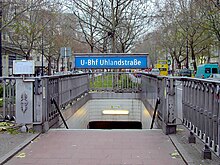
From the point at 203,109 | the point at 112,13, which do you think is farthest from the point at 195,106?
the point at 112,13

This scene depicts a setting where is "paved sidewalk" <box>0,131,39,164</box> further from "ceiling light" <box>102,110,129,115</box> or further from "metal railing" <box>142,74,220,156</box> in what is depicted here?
"ceiling light" <box>102,110,129,115</box>

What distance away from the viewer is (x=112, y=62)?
58.3 feet

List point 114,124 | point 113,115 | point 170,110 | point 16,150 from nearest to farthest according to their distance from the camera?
point 16,150 < point 170,110 < point 113,115 < point 114,124

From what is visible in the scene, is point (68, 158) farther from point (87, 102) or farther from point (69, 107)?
point (87, 102)

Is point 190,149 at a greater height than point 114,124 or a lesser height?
greater

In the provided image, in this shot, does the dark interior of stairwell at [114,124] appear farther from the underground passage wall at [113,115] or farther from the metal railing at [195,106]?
the metal railing at [195,106]

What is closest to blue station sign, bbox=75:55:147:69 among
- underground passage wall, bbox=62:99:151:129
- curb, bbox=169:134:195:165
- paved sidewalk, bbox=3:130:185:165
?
underground passage wall, bbox=62:99:151:129

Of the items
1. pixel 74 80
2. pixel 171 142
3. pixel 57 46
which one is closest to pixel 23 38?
pixel 57 46

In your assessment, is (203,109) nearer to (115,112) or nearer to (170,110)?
(170,110)

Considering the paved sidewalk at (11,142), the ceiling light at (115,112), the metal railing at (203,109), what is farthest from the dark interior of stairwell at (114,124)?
the metal railing at (203,109)

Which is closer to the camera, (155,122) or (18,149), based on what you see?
(18,149)

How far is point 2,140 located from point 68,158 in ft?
6.90

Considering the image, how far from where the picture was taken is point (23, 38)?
47469 millimetres

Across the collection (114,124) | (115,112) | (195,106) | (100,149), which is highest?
(195,106)
